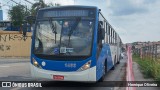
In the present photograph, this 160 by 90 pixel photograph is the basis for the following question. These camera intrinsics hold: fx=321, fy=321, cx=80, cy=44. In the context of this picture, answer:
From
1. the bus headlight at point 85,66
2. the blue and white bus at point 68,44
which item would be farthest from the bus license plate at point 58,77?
the bus headlight at point 85,66

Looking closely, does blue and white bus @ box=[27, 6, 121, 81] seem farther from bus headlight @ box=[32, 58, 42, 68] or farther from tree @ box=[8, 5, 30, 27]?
tree @ box=[8, 5, 30, 27]

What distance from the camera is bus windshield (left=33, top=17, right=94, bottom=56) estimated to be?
10969 millimetres

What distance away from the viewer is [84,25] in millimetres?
11227

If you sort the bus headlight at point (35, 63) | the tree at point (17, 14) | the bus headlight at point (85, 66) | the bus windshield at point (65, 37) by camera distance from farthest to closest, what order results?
the tree at point (17, 14) → the bus headlight at point (35, 63) → the bus windshield at point (65, 37) → the bus headlight at point (85, 66)

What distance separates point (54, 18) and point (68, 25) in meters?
0.64

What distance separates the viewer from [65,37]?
1110 centimetres

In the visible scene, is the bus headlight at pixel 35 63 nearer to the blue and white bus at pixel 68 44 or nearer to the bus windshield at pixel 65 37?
the blue and white bus at pixel 68 44

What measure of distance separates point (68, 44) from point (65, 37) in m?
0.28

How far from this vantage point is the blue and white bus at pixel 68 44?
10.9m

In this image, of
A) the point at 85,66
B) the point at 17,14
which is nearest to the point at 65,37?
the point at 85,66

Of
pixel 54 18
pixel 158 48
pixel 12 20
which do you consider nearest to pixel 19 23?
pixel 12 20

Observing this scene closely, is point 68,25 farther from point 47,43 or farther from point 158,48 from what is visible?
point 158,48

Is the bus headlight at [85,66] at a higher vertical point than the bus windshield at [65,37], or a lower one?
lower

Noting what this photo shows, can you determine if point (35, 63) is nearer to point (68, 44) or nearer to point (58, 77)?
point (58, 77)
